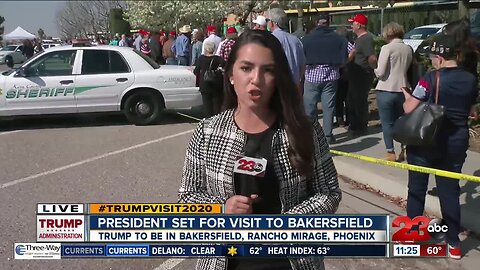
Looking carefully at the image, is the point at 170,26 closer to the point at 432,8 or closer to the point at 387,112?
the point at 432,8

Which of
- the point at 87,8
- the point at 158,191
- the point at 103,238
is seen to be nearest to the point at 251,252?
the point at 103,238

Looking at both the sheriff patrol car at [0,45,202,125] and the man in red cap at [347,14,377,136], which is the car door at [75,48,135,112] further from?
the man in red cap at [347,14,377,136]

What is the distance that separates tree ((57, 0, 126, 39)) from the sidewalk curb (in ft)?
187

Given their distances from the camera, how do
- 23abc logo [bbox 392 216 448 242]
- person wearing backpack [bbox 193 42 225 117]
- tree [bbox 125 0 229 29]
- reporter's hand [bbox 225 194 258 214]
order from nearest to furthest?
reporter's hand [bbox 225 194 258 214]
23abc logo [bbox 392 216 448 242]
person wearing backpack [bbox 193 42 225 117]
tree [bbox 125 0 229 29]

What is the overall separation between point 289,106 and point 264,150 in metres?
0.20

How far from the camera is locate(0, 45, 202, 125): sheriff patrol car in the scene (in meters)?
10.0

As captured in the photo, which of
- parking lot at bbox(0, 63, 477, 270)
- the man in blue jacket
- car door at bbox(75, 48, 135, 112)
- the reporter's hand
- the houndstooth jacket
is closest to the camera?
the reporter's hand

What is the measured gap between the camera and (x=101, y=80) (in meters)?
10.1

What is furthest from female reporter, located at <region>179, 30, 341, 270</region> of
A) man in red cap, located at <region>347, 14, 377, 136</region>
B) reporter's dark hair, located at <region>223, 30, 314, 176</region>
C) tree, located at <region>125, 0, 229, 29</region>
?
tree, located at <region>125, 0, 229, 29</region>

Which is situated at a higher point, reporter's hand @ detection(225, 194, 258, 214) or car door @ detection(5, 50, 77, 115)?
reporter's hand @ detection(225, 194, 258, 214)

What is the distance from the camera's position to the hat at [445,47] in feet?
12.7

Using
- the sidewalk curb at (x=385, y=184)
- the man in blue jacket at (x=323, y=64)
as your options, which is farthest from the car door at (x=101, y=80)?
the sidewalk curb at (x=385, y=184)

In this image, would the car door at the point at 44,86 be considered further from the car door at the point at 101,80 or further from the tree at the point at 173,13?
the tree at the point at 173,13

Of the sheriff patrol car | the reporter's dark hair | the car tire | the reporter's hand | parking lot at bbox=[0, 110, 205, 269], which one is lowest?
parking lot at bbox=[0, 110, 205, 269]
